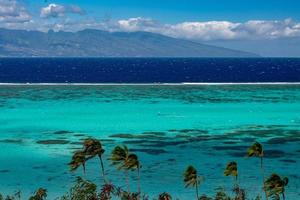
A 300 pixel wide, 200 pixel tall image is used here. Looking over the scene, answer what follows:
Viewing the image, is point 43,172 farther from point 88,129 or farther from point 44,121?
point 44,121

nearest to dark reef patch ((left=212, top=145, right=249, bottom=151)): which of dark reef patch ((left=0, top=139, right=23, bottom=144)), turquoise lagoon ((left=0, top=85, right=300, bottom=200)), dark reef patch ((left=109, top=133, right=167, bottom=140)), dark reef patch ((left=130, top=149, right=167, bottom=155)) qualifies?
turquoise lagoon ((left=0, top=85, right=300, bottom=200))

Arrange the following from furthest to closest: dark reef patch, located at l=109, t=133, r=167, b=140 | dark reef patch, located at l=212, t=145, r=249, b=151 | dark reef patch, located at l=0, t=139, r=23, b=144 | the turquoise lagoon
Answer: dark reef patch, located at l=109, t=133, r=167, b=140
dark reef patch, located at l=0, t=139, r=23, b=144
dark reef patch, located at l=212, t=145, r=249, b=151
the turquoise lagoon

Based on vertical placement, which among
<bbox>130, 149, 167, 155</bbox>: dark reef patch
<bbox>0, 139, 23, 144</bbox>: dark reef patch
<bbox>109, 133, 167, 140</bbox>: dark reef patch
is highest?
<bbox>109, 133, 167, 140</bbox>: dark reef patch

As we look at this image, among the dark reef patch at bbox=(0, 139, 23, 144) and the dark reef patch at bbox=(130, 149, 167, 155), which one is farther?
the dark reef patch at bbox=(0, 139, 23, 144)

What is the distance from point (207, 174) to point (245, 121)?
22051 mm

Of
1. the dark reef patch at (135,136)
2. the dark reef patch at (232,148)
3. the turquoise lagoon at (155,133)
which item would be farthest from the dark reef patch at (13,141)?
the dark reef patch at (232,148)

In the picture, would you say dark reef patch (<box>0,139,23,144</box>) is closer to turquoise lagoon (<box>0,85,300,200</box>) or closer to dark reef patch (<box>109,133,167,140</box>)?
turquoise lagoon (<box>0,85,300,200</box>)

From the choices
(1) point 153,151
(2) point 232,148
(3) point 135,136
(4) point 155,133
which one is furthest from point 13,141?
(2) point 232,148

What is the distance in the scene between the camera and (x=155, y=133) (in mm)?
48406

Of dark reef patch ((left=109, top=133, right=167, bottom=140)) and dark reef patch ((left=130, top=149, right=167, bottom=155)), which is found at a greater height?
dark reef patch ((left=109, top=133, right=167, bottom=140))

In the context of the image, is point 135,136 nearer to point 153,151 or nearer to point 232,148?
point 153,151

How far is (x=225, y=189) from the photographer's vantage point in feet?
101

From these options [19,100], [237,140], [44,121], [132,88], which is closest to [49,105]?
[19,100]

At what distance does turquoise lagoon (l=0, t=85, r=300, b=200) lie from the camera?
3359 cm
